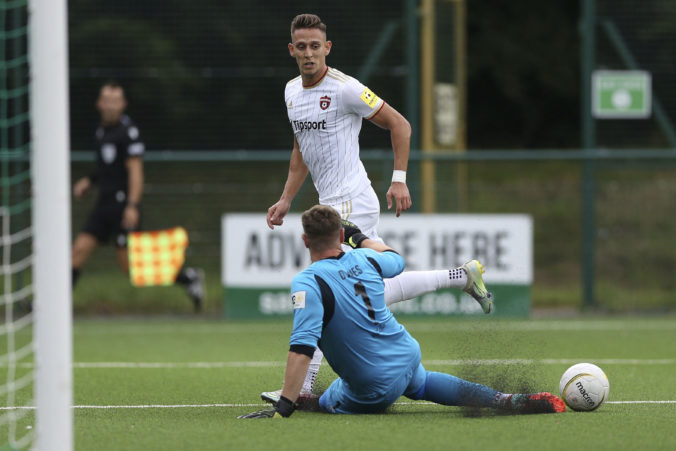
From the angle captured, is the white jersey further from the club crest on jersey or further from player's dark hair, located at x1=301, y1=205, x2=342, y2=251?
the club crest on jersey

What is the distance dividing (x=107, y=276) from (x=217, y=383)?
693 cm

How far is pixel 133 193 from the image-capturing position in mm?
12297

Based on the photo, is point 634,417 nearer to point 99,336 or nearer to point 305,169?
point 305,169

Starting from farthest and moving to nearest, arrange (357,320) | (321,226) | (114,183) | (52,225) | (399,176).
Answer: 1. (114,183)
2. (399,176)
3. (357,320)
4. (321,226)
5. (52,225)

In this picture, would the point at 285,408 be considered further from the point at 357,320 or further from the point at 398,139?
the point at 398,139

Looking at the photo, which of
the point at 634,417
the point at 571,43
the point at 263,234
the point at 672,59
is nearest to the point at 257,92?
the point at 263,234

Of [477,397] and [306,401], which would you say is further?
[306,401]

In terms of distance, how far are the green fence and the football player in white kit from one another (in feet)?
23.4

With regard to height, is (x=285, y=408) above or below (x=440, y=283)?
below

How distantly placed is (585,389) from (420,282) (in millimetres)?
1129

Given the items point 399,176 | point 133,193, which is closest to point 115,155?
point 133,193

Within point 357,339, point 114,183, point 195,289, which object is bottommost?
point 195,289

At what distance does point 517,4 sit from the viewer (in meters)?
27.7

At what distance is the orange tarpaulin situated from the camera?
45.7 ft
